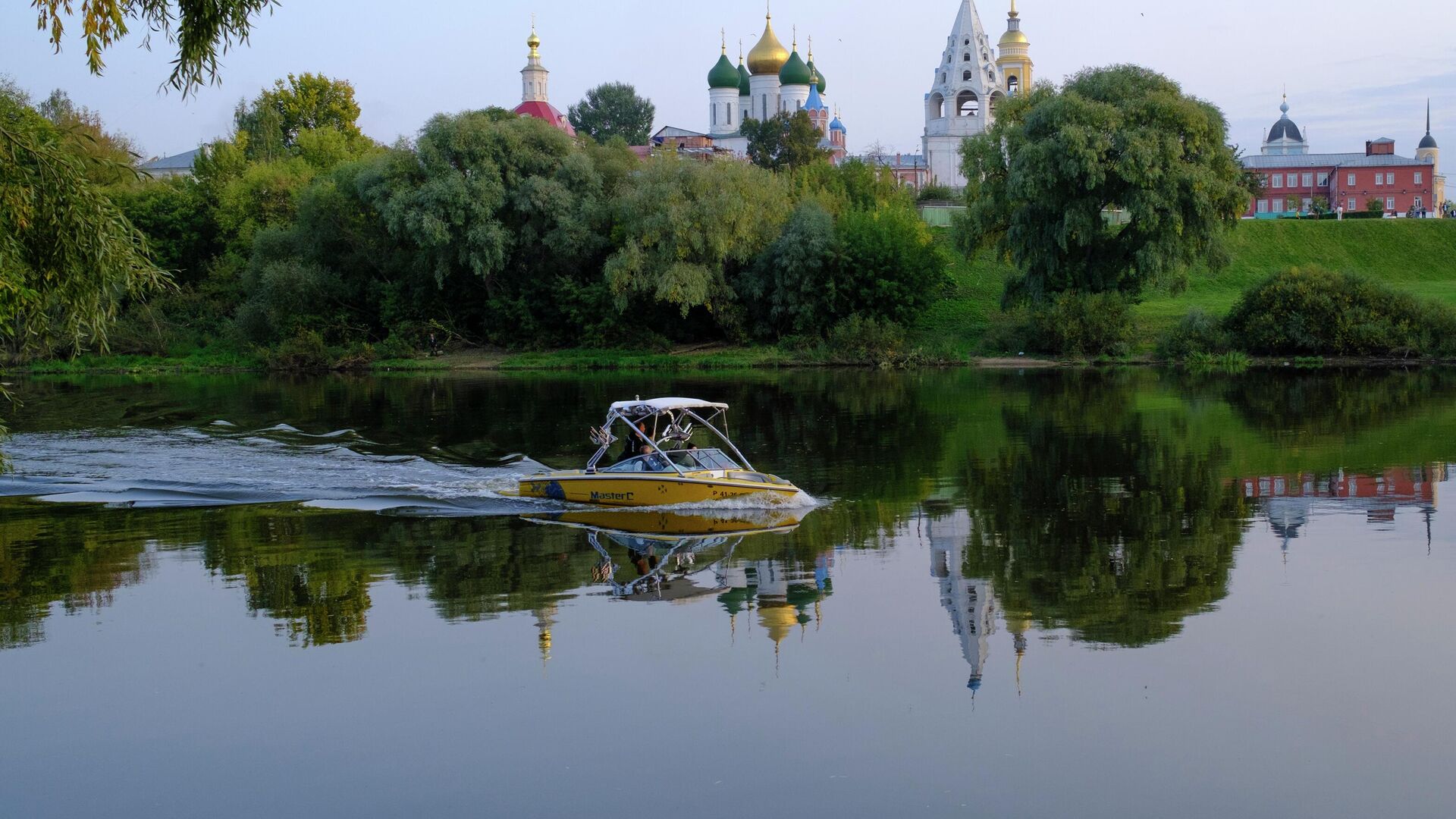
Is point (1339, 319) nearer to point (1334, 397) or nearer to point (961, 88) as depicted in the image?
point (1334, 397)

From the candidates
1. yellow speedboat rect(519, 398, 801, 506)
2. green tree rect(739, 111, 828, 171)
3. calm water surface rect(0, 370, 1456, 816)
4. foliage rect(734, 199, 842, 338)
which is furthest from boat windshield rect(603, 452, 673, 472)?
green tree rect(739, 111, 828, 171)

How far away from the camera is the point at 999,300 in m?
63.7

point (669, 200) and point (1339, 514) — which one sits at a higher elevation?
point (669, 200)

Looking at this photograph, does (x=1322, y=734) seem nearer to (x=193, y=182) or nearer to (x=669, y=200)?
(x=669, y=200)

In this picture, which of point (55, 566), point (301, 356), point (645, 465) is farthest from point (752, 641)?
point (301, 356)

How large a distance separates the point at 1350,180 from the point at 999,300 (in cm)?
7378

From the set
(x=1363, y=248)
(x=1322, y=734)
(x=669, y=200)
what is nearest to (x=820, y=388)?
(x=669, y=200)

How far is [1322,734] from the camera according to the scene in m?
10.8

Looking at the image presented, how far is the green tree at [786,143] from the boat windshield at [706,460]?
230 feet

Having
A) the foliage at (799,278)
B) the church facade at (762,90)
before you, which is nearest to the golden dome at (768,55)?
the church facade at (762,90)

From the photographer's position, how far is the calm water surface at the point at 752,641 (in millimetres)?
10055

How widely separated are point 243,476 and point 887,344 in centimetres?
3576

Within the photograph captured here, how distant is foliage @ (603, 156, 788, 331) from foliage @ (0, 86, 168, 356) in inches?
1735

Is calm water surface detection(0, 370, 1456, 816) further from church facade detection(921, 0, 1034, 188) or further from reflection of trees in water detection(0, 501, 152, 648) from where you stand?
church facade detection(921, 0, 1034, 188)
